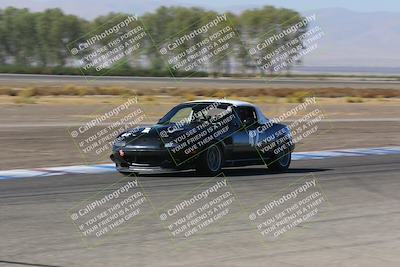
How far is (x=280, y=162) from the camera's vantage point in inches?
622

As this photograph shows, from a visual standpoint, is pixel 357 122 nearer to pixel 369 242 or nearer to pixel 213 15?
pixel 369 242

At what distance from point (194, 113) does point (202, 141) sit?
0.80 m

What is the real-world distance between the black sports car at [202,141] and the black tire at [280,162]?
0.12 feet

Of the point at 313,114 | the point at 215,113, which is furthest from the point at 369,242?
the point at 313,114

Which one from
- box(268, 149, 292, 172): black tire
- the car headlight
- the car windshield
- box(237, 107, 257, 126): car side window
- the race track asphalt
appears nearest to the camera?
the race track asphalt

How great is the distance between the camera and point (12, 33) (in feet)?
408

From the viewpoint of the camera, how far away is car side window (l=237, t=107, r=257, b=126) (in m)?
14.8

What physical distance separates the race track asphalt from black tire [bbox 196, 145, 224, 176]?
21 cm

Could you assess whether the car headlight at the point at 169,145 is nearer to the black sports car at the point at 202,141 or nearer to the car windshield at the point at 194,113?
the black sports car at the point at 202,141

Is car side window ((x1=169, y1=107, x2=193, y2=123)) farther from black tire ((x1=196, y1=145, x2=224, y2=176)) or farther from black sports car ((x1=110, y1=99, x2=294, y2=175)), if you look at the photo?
black tire ((x1=196, y1=145, x2=224, y2=176))

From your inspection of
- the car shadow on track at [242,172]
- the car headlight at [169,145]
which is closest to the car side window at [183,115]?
the car headlight at [169,145]

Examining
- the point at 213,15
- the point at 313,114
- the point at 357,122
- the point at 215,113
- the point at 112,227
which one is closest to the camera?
the point at 112,227

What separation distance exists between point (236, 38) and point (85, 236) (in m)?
121

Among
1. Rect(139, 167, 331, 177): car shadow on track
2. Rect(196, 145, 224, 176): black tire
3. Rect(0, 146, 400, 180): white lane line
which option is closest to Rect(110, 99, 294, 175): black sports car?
Rect(196, 145, 224, 176): black tire
